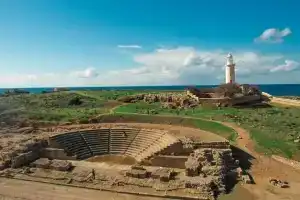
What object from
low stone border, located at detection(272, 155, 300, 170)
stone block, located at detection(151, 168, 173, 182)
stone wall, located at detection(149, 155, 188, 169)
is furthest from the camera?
stone wall, located at detection(149, 155, 188, 169)

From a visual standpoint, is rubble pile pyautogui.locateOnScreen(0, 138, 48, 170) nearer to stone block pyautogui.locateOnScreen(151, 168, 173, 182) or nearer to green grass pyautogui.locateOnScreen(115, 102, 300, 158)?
stone block pyautogui.locateOnScreen(151, 168, 173, 182)

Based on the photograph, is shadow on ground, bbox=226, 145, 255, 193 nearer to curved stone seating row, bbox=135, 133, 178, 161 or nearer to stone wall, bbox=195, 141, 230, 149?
stone wall, bbox=195, 141, 230, 149

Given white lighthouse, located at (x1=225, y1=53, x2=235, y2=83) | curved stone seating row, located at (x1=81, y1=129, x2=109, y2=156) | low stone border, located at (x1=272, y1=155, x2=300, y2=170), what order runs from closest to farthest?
low stone border, located at (x1=272, y1=155, x2=300, y2=170), curved stone seating row, located at (x1=81, y1=129, x2=109, y2=156), white lighthouse, located at (x1=225, y1=53, x2=235, y2=83)

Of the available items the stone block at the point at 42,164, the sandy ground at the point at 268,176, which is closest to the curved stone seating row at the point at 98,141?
the stone block at the point at 42,164

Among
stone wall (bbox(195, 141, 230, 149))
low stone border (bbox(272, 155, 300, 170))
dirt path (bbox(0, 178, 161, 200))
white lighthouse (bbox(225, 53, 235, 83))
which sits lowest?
dirt path (bbox(0, 178, 161, 200))

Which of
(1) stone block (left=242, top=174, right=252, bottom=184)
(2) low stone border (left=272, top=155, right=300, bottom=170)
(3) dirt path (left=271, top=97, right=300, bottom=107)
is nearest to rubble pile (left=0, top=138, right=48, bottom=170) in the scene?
(1) stone block (left=242, top=174, right=252, bottom=184)

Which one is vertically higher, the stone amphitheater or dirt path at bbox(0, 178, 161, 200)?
the stone amphitheater

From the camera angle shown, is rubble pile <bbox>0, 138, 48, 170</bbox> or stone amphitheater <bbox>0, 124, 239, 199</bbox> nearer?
stone amphitheater <bbox>0, 124, 239, 199</bbox>

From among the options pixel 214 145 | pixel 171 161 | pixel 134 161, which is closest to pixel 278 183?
pixel 214 145

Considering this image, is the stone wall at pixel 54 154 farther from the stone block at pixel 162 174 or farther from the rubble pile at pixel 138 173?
the stone block at pixel 162 174
